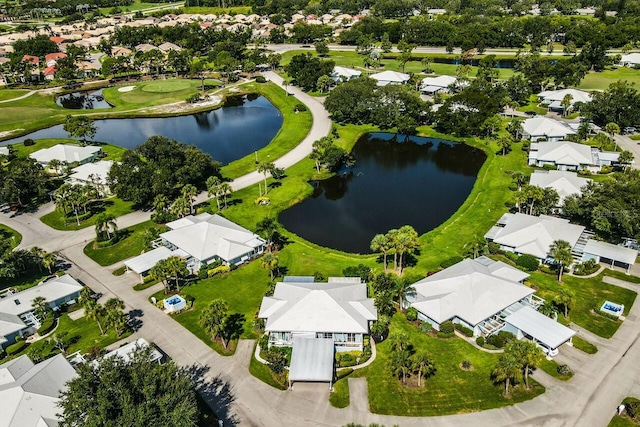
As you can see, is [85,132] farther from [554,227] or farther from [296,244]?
[554,227]

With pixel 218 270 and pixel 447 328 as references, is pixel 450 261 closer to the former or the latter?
pixel 447 328

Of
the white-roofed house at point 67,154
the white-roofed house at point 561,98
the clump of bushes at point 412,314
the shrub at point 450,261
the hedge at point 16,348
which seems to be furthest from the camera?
the white-roofed house at point 561,98

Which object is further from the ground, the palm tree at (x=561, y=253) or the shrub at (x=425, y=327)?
the palm tree at (x=561, y=253)

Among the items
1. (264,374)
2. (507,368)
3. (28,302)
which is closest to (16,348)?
(28,302)

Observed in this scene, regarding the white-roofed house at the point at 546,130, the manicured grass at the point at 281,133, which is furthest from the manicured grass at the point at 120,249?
the white-roofed house at the point at 546,130

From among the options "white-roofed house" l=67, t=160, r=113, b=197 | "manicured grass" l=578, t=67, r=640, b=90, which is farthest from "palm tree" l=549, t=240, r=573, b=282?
"manicured grass" l=578, t=67, r=640, b=90

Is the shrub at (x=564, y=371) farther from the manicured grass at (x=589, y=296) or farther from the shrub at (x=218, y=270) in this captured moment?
the shrub at (x=218, y=270)

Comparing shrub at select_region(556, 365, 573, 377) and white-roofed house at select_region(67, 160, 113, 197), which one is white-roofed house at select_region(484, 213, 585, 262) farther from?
white-roofed house at select_region(67, 160, 113, 197)
